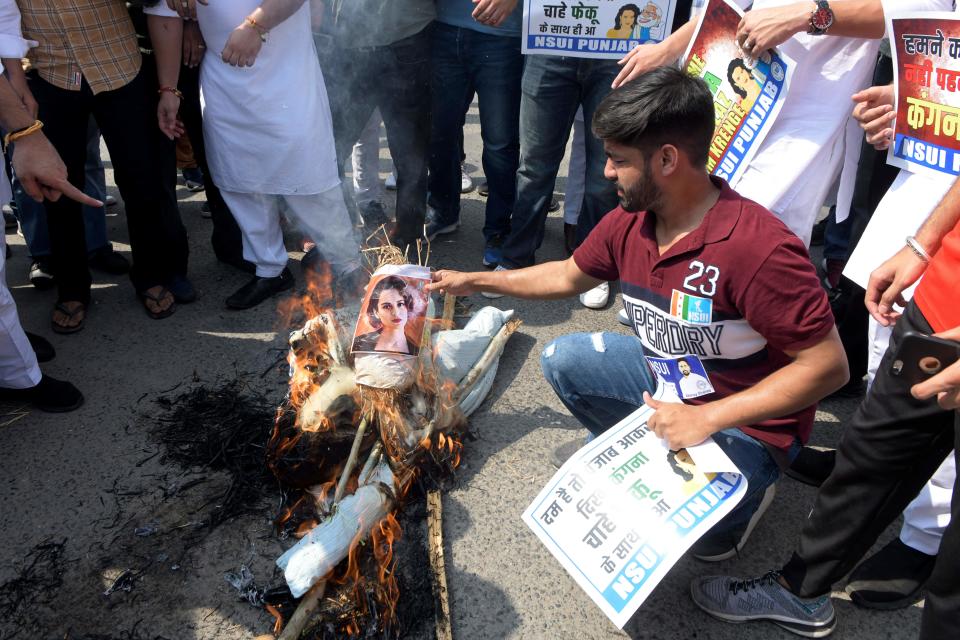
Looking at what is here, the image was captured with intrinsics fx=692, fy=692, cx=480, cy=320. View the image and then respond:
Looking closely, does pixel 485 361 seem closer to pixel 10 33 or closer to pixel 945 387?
pixel 945 387

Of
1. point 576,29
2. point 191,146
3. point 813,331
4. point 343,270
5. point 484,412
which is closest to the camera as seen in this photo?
point 813,331

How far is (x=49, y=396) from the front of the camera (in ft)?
11.6

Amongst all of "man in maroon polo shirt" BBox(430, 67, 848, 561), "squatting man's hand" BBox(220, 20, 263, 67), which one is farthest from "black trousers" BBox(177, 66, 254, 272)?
"man in maroon polo shirt" BBox(430, 67, 848, 561)

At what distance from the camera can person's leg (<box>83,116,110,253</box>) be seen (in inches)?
186

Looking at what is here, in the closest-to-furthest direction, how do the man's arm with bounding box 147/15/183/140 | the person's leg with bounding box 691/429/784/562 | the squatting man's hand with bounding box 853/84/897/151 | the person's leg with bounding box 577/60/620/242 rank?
the person's leg with bounding box 691/429/784/562 → the squatting man's hand with bounding box 853/84/897/151 → the man's arm with bounding box 147/15/183/140 → the person's leg with bounding box 577/60/620/242

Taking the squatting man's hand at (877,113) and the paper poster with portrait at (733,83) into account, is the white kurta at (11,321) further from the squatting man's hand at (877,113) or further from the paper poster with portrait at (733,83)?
the squatting man's hand at (877,113)

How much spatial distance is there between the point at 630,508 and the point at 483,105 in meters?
3.13

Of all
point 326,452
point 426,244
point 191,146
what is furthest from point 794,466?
point 191,146

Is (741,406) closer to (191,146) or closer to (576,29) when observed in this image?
(576,29)

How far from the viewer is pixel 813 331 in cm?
214

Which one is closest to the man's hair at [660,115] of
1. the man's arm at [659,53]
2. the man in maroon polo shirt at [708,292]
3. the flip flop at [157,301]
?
the man in maroon polo shirt at [708,292]

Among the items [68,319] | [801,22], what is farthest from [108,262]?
[801,22]

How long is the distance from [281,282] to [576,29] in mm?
2426

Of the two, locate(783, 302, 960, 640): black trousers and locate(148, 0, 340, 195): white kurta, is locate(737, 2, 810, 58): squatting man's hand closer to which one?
locate(783, 302, 960, 640): black trousers
